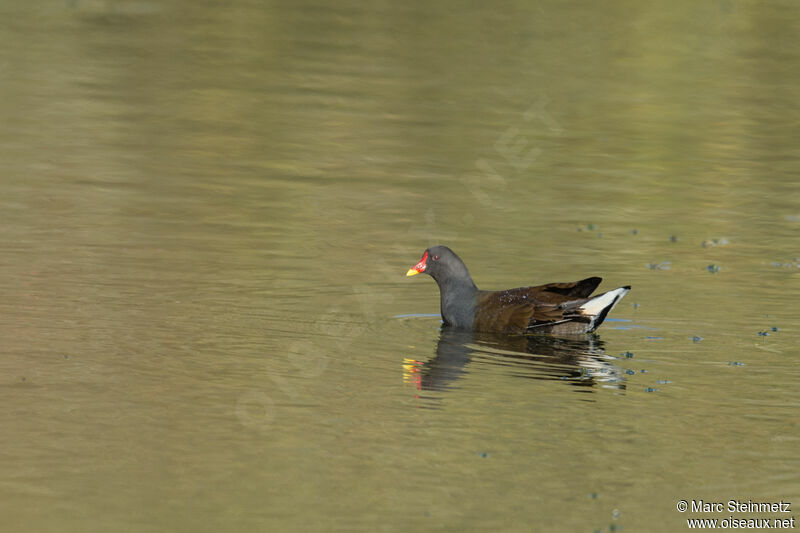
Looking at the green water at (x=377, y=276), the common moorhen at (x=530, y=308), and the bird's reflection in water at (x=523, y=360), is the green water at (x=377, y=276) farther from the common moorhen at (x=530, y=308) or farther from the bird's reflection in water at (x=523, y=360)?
the common moorhen at (x=530, y=308)

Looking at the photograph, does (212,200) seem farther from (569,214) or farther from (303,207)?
(569,214)

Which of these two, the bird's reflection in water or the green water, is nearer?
the green water

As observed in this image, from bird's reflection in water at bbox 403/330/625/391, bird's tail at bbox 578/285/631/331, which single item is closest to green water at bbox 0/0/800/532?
bird's reflection in water at bbox 403/330/625/391

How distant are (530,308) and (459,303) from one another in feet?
2.26

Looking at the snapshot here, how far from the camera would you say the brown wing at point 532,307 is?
12773mm

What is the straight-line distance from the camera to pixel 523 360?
38.9 feet

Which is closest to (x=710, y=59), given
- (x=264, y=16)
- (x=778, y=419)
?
(x=264, y=16)

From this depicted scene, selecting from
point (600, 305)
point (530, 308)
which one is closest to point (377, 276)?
point (530, 308)

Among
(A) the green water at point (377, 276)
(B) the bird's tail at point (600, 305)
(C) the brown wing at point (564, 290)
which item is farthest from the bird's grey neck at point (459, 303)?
(B) the bird's tail at point (600, 305)

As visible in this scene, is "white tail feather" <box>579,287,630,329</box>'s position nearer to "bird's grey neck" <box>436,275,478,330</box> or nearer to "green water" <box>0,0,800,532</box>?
"green water" <box>0,0,800,532</box>

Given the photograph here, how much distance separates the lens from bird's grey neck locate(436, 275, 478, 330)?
13094 millimetres

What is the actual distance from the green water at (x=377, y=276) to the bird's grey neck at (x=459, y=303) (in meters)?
0.29

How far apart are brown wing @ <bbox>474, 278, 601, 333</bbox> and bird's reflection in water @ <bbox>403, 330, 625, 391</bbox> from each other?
0.37 ft

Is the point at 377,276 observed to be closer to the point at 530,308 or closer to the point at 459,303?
the point at 459,303
